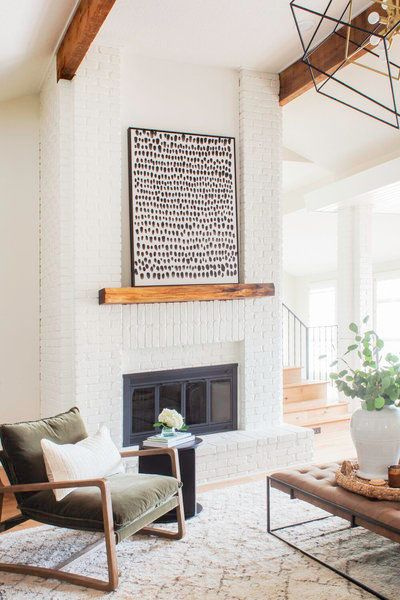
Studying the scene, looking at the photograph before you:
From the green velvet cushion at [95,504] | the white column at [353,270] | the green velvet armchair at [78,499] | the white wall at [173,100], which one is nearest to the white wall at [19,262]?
the white wall at [173,100]

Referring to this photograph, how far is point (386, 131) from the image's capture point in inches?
237

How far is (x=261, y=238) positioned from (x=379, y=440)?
2.70m

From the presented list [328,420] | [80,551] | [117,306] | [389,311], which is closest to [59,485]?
[80,551]

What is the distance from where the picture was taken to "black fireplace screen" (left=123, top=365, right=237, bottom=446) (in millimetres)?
4902

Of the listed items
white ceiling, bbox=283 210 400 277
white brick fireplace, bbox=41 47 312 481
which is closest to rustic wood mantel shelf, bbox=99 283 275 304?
white brick fireplace, bbox=41 47 312 481

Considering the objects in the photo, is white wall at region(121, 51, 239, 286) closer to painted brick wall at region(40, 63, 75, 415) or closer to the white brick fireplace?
the white brick fireplace

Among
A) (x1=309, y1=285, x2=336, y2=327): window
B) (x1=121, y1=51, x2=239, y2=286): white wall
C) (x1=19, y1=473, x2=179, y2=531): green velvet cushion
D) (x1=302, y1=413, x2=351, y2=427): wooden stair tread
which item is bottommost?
(x1=302, y1=413, x2=351, y2=427): wooden stair tread

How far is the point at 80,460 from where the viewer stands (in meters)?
3.21

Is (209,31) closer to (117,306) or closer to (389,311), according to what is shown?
(117,306)

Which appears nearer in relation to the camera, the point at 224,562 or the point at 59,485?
the point at 59,485

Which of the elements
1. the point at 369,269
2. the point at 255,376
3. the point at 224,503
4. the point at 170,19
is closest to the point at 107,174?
the point at 170,19

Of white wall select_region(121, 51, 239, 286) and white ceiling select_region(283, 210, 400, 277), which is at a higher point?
white wall select_region(121, 51, 239, 286)

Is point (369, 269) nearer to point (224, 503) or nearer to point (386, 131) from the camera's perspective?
point (386, 131)

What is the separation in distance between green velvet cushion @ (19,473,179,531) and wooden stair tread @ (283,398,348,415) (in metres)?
3.35
